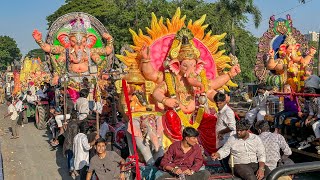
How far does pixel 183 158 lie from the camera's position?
17.6 feet

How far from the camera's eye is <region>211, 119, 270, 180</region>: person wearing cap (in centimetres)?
559

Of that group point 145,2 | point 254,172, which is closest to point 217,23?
point 145,2

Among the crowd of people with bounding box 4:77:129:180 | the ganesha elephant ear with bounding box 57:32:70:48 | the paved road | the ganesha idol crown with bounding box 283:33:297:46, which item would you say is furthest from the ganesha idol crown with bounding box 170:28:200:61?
the ganesha elephant ear with bounding box 57:32:70:48

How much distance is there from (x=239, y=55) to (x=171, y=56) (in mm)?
28952

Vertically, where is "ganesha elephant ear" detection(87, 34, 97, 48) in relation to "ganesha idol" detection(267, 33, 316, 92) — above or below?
above

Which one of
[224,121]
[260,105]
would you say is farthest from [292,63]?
[224,121]

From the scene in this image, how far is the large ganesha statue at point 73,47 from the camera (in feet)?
47.4

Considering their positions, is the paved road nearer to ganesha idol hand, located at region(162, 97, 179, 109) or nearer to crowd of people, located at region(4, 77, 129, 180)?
crowd of people, located at region(4, 77, 129, 180)

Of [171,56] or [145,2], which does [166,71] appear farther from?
[145,2]

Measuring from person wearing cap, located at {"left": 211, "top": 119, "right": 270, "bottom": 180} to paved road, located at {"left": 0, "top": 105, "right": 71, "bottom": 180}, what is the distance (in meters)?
4.21

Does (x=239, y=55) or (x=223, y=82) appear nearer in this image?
(x=223, y=82)

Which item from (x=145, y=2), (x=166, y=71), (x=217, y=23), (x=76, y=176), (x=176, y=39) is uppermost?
(x=145, y=2)

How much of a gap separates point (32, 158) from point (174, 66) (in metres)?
5.20

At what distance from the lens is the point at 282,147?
5.96 metres
